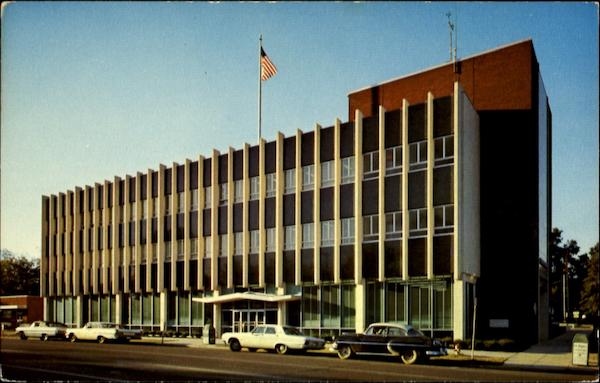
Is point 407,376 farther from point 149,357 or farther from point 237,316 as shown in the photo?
point 237,316

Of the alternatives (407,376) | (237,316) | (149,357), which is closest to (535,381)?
(407,376)

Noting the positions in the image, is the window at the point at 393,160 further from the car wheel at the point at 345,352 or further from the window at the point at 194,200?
the window at the point at 194,200

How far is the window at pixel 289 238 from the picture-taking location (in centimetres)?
4119

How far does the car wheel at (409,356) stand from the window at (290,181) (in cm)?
1818

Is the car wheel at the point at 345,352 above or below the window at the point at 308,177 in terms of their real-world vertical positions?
below

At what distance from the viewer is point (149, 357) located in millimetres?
26266

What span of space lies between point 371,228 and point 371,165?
387 centimetres

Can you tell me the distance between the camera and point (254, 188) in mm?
44250

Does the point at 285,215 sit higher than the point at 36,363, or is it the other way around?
the point at 285,215

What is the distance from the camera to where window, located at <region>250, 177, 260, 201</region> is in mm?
43969

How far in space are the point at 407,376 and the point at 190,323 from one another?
3093 centimetres

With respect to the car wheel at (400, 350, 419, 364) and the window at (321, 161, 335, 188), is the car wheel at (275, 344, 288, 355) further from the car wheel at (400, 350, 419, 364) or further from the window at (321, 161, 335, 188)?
the window at (321, 161, 335, 188)

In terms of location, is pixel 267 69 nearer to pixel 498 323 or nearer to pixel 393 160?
pixel 393 160

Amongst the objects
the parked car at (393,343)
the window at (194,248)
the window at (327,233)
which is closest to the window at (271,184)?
the window at (327,233)
